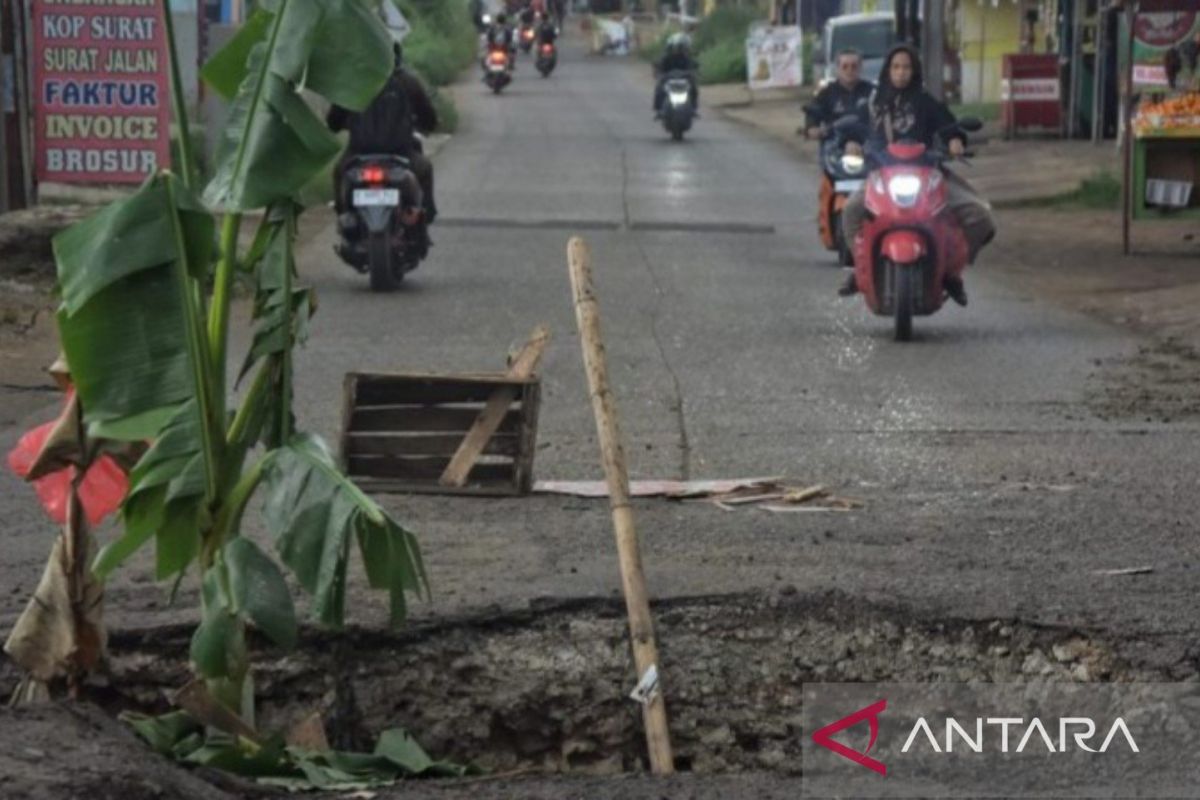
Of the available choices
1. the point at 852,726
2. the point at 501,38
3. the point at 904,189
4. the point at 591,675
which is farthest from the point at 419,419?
the point at 501,38

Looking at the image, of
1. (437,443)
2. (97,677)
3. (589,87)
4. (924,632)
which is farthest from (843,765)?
(589,87)

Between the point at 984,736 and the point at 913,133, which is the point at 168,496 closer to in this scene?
the point at 984,736

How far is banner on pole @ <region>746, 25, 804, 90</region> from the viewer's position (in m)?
46.1

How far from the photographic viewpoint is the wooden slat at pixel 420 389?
8227 mm

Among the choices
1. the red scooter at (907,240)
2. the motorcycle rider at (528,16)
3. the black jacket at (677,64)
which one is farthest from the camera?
the motorcycle rider at (528,16)

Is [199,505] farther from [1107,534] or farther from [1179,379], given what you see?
[1179,379]

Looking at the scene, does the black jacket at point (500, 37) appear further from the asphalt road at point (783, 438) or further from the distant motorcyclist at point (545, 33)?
the asphalt road at point (783, 438)

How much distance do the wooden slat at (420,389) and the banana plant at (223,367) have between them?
2.19 meters

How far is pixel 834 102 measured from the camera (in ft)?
61.2

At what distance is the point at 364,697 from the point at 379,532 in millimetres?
962

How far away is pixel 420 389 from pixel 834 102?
10.9m

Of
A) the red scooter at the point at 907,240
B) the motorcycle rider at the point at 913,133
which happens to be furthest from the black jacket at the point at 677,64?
the red scooter at the point at 907,240

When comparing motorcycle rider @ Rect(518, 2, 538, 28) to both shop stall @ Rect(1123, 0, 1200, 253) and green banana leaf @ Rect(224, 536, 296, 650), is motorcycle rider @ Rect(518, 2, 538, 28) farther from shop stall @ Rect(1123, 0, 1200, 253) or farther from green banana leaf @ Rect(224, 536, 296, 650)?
green banana leaf @ Rect(224, 536, 296, 650)

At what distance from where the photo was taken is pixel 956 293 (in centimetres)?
1366
